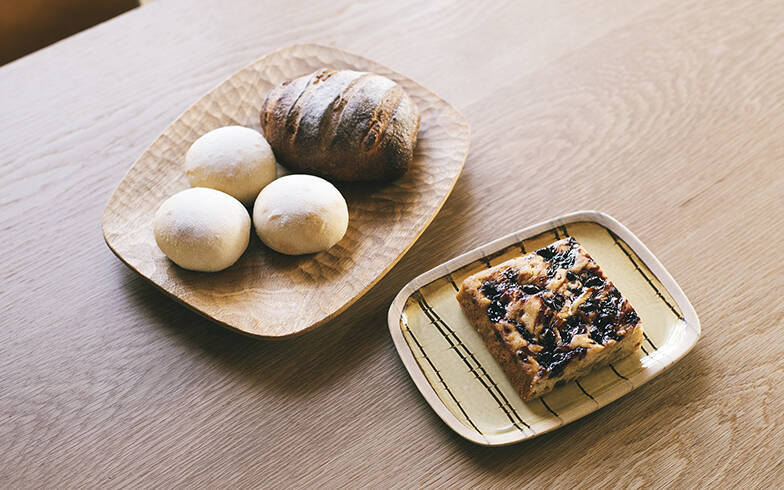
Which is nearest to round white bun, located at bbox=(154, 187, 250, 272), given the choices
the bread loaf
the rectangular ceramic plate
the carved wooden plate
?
the carved wooden plate

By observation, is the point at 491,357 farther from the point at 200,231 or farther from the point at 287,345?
the point at 200,231

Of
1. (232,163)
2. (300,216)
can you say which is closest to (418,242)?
(300,216)

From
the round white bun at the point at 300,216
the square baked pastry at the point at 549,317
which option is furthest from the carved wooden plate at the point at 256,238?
the square baked pastry at the point at 549,317

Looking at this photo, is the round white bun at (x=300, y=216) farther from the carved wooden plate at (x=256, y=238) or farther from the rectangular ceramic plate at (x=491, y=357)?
the rectangular ceramic plate at (x=491, y=357)

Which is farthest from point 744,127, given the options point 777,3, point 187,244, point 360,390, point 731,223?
point 187,244

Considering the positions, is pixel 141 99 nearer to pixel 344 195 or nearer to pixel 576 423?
pixel 344 195
